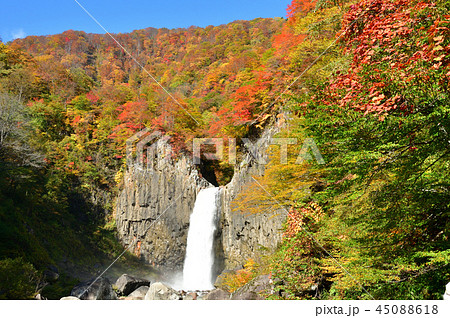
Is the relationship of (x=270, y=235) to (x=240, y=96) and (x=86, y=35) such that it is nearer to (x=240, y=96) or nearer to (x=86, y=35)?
(x=240, y=96)

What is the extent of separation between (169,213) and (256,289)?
13.2 metres

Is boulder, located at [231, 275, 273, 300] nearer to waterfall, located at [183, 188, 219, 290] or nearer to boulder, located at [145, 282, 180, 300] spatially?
boulder, located at [145, 282, 180, 300]

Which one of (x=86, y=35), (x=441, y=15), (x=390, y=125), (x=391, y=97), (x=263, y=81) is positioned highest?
(x=86, y=35)

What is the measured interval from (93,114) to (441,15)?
87.4ft

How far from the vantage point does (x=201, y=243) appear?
1778cm

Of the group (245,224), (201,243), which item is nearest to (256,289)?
(245,224)

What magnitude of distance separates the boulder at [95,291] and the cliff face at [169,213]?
258 inches

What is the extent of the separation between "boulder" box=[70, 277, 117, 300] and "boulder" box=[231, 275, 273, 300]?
6.74 meters

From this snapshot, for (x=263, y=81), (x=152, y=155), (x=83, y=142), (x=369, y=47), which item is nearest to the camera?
(x=369, y=47)

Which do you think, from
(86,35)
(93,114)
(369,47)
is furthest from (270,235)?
(86,35)

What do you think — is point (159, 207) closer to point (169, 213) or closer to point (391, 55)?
point (169, 213)

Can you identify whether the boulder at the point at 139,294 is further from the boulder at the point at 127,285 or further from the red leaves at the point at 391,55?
the red leaves at the point at 391,55

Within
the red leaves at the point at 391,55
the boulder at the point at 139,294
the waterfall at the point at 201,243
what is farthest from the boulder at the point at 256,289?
the waterfall at the point at 201,243
